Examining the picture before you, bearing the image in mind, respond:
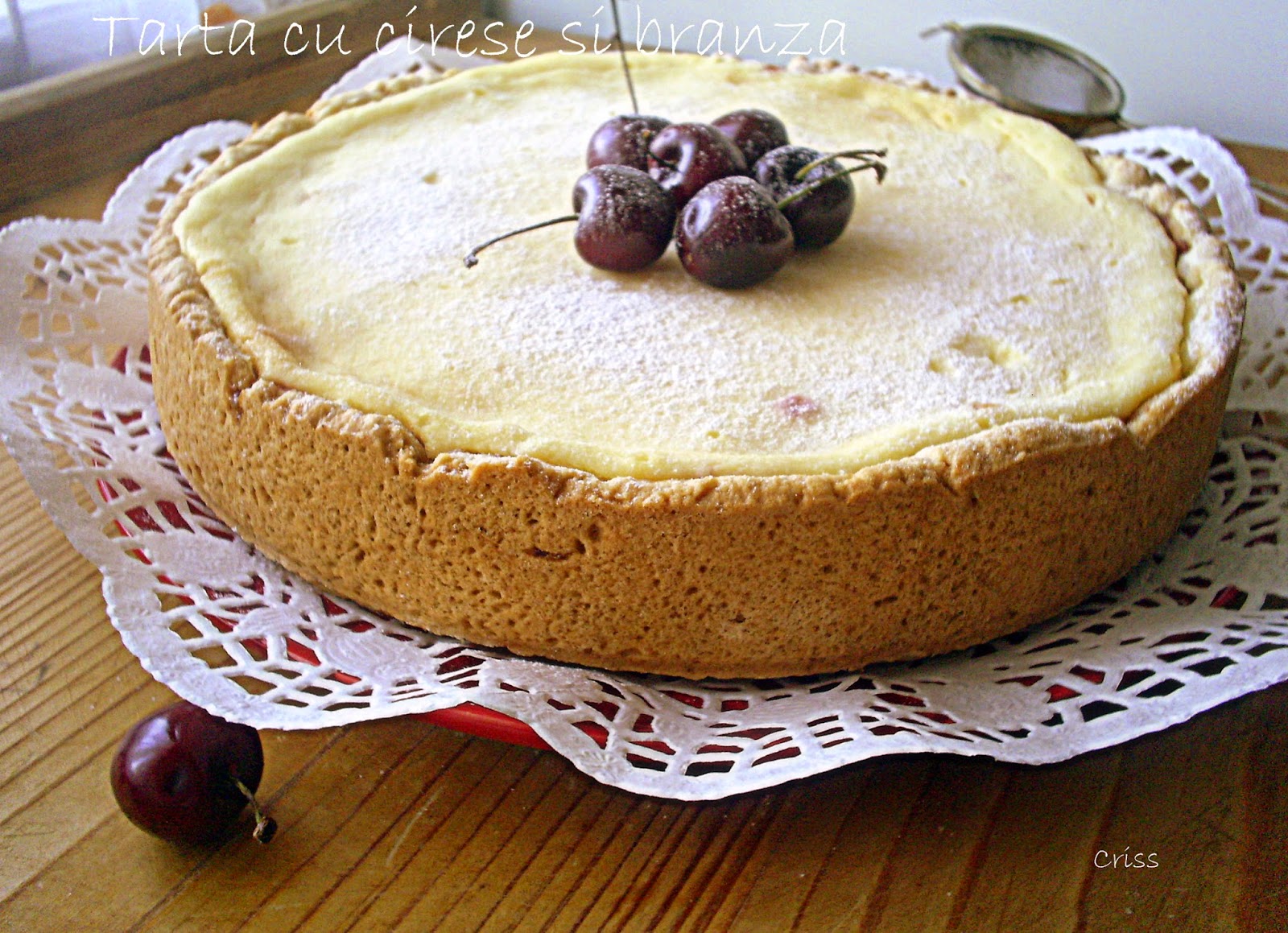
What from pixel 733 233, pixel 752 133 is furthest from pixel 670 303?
pixel 752 133

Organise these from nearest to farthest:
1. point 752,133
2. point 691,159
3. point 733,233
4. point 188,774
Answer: point 188,774 → point 733,233 → point 691,159 → point 752,133

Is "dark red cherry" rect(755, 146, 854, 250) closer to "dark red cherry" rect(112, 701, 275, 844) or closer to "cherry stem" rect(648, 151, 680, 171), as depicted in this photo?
"cherry stem" rect(648, 151, 680, 171)

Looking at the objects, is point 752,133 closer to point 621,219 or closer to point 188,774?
point 621,219

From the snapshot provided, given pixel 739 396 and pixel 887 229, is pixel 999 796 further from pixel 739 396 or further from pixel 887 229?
pixel 887 229

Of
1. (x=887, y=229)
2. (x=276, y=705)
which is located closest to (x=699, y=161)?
(x=887, y=229)

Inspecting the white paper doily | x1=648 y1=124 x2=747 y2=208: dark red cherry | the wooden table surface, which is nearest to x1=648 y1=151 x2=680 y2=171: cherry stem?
x1=648 y1=124 x2=747 y2=208: dark red cherry
